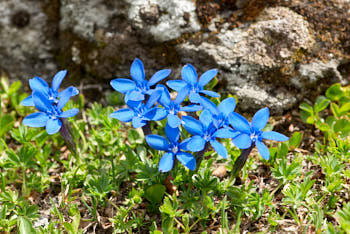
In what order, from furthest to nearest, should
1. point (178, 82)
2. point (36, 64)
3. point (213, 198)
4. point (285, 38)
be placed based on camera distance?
point (36, 64), point (285, 38), point (213, 198), point (178, 82)

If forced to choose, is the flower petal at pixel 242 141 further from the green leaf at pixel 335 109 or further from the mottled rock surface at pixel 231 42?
the green leaf at pixel 335 109

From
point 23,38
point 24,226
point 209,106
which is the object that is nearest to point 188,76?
point 209,106

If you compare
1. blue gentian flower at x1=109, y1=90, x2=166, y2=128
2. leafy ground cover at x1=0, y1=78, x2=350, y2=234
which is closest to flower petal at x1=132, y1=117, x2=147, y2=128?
blue gentian flower at x1=109, y1=90, x2=166, y2=128

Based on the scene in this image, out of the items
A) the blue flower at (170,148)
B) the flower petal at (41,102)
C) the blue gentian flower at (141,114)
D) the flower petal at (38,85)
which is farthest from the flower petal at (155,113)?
the flower petal at (38,85)

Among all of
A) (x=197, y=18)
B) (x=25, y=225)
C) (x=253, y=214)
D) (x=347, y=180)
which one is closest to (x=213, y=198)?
(x=253, y=214)

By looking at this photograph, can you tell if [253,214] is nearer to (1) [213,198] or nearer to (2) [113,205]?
(1) [213,198]

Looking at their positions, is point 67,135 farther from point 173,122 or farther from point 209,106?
point 209,106
